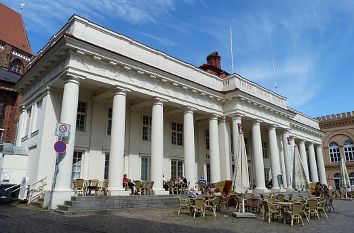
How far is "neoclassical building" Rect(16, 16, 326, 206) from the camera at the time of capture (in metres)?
14.2

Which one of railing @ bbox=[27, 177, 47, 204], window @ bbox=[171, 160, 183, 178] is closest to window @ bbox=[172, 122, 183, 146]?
window @ bbox=[171, 160, 183, 178]

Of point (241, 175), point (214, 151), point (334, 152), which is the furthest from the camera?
point (334, 152)

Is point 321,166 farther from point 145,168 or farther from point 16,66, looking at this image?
point 16,66

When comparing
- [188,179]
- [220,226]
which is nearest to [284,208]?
[220,226]

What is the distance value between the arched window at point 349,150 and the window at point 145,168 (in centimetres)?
3582

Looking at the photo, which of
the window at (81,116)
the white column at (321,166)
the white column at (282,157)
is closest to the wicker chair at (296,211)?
the window at (81,116)

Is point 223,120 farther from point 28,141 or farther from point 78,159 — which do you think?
point 28,141

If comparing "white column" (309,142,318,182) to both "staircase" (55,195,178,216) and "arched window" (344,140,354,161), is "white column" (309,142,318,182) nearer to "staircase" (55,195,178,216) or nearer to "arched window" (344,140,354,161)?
"arched window" (344,140,354,161)

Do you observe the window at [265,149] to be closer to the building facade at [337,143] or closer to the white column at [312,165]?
the white column at [312,165]

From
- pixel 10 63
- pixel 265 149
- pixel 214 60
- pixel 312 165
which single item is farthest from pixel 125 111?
pixel 10 63

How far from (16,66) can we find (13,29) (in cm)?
709

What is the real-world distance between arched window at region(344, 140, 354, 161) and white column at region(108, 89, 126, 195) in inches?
1579

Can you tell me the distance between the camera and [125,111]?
1772 cm

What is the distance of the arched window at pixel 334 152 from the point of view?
144ft
